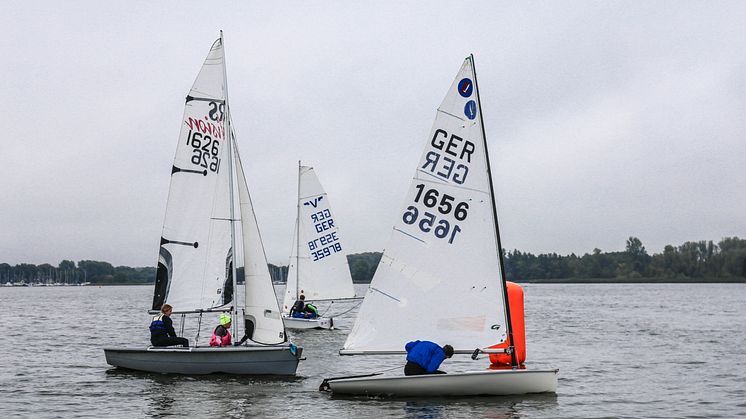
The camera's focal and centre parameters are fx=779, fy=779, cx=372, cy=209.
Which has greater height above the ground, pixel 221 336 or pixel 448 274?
pixel 448 274

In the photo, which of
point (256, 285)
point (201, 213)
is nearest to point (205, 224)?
point (201, 213)

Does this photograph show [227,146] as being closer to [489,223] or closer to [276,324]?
[276,324]

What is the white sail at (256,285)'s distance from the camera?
18250 mm

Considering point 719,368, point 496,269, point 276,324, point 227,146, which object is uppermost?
point 227,146

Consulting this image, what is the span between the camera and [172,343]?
60.8 feet

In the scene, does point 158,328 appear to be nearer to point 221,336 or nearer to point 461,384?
point 221,336

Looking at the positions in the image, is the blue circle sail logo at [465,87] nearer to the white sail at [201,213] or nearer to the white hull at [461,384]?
the white hull at [461,384]

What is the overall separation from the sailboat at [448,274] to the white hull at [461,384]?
0.06 feet

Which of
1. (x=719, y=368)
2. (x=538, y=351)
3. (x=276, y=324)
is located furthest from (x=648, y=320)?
(x=276, y=324)

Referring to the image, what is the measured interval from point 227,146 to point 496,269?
7.72 metres

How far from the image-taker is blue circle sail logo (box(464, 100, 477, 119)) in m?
14.3

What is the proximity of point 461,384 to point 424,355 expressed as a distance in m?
0.97

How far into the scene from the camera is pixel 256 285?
60.8 feet

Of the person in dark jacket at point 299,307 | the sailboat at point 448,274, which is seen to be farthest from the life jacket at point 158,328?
the person in dark jacket at point 299,307
